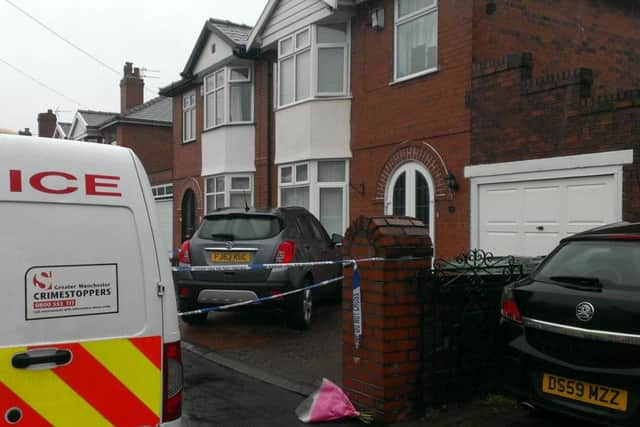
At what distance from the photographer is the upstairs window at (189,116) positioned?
20.6 metres

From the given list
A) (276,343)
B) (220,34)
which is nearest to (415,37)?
(276,343)

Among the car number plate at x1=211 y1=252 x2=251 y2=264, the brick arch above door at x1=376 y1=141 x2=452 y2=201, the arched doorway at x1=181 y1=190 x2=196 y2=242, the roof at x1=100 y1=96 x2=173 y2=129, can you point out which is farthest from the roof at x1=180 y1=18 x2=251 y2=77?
the roof at x1=100 y1=96 x2=173 y2=129

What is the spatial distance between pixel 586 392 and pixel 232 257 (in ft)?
17.8

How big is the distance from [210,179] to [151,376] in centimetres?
1625

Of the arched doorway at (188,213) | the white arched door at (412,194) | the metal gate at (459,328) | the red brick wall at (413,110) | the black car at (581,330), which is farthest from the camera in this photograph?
the arched doorway at (188,213)

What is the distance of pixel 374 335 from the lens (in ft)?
16.7

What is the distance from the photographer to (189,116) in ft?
69.1

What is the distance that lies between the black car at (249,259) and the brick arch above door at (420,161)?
9.66 feet

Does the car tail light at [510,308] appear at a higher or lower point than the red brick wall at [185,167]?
lower

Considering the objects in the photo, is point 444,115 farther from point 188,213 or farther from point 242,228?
point 188,213

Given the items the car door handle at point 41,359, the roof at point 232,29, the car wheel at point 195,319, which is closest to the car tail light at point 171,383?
the car door handle at point 41,359

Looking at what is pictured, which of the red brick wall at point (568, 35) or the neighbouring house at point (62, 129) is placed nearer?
the red brick wall at point (568, 35)

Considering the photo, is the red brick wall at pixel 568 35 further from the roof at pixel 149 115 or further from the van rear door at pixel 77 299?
the roof at pixel 149 115

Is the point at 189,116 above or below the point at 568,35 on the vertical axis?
below
